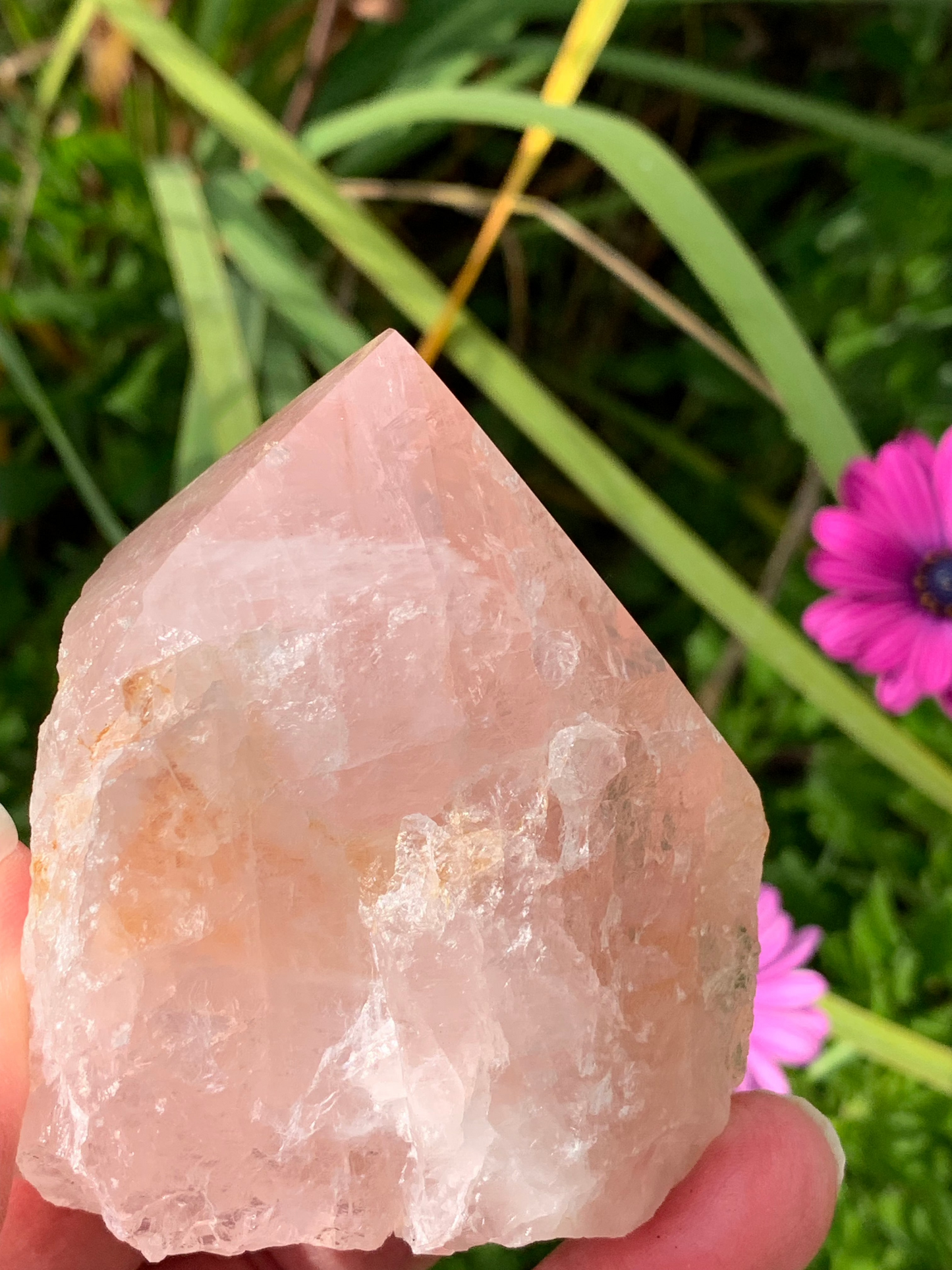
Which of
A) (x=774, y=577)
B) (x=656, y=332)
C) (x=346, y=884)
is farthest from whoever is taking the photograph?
(x=656, y=332)

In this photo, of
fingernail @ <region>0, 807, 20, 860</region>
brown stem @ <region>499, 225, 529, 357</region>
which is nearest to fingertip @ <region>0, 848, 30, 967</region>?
fingernail @ <region>0, 807, 20, 860</region>

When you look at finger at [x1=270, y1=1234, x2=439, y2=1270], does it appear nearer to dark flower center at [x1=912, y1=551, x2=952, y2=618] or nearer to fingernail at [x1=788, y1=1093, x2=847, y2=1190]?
fingernail at [x1=788, y1=1093, x2=847, y2=1190]

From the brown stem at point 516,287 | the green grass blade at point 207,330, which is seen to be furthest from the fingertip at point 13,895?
the brown stem at point 516,287

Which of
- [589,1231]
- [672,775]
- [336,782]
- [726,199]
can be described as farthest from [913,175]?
[589,1231]

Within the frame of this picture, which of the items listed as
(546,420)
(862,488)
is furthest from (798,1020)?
(546,420)

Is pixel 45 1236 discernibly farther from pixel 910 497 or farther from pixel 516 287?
pixel 516 287
